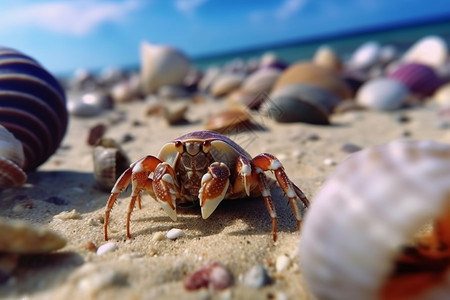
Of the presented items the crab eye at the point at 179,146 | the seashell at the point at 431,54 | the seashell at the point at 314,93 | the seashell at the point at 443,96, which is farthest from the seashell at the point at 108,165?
the seashell at the point at 431,54

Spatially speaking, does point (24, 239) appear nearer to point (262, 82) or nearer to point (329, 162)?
point (329, 162)

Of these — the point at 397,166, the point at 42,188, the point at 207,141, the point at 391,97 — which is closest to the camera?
the point at 397,166

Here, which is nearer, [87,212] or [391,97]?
[87,212]

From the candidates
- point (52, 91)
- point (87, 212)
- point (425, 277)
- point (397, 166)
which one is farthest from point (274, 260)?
point (52, 91)

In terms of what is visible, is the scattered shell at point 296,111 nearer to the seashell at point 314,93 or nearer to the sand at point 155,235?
the sand at point 155,235

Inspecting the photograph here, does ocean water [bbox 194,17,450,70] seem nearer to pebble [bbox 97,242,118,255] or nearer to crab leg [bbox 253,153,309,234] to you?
crab leg [bbox 253,153,309,234]

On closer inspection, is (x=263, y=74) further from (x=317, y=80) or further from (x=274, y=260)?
(x=274, y=260)

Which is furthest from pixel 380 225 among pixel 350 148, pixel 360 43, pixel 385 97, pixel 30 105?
pixel 360 43
